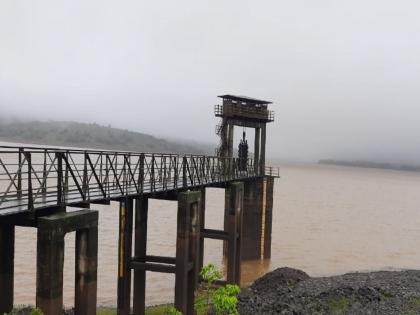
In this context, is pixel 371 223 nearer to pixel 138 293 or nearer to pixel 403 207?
pixel 403 207

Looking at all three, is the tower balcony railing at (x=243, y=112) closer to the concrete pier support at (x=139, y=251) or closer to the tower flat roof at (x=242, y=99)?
the tower flat roof at (x=242, y=99)

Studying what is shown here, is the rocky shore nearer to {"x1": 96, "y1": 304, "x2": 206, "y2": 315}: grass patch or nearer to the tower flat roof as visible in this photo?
{"x1": 96, "y1": 304, "x2": 206, "y2": 315}: grass patch

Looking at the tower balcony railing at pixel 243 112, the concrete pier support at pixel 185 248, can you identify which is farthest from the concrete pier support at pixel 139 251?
the tower balcony railing at pixel 243 112

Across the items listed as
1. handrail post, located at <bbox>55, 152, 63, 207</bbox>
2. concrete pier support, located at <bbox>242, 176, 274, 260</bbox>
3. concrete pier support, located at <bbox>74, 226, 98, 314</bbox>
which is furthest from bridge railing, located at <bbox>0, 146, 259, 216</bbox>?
concrete pier support, located at <bbox>242, 176, 274, 260</bbox>

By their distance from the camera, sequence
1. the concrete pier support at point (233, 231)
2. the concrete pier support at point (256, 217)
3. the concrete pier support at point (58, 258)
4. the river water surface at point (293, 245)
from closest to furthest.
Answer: the concrete pier support at point (58, 258), the concrete pier support at point (233, 231), the river water surface at point (293, 245), the concrete pier support at point (256, 217)

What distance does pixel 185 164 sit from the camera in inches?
760

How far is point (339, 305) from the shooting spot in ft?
60.2

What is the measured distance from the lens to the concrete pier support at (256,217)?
31.5 meters

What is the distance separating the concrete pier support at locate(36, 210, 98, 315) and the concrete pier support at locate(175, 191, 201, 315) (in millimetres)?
5535

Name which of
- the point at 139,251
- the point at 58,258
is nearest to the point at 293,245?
the point at 139,251

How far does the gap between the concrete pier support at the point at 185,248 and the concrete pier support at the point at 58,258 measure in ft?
18.2

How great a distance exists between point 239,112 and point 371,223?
34.8 m

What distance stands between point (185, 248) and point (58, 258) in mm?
7315

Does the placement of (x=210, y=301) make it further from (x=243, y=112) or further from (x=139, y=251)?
(x=243, y=112)
